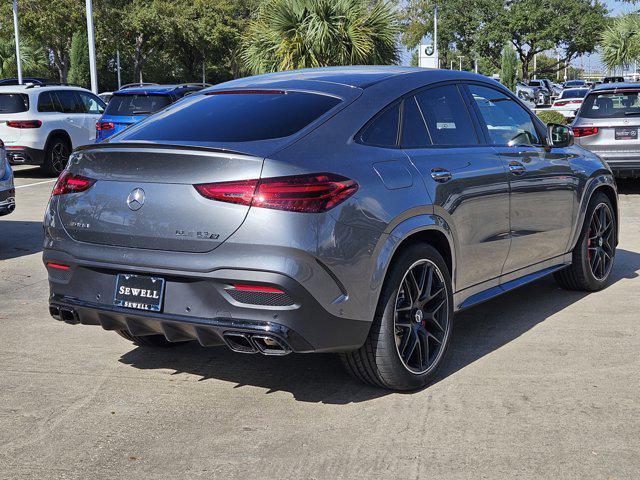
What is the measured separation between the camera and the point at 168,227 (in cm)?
436

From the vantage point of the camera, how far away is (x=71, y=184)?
4.80 meters

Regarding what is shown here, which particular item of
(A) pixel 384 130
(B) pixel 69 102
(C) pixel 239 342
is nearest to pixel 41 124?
(B) pixel 69 102

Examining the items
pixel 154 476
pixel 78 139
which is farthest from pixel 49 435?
pixel 78 139

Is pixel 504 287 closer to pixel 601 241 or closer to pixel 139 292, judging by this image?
pixel 601 241

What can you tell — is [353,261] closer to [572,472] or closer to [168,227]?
[168,227]

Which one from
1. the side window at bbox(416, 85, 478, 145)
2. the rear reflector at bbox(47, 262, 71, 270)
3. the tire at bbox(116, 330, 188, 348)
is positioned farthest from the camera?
the tire at bbox(116, 330, 188, 348)

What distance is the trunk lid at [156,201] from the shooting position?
4.26m

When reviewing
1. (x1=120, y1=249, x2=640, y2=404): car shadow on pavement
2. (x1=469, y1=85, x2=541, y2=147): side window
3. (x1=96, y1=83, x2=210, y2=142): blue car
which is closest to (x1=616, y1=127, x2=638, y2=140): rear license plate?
(x1=120, y1=249, x2=640, y2=404): car shadow on pavement

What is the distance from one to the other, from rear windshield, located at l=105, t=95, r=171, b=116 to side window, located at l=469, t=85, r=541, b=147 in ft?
39.1

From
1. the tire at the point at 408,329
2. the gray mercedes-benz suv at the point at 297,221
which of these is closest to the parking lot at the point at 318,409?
the tire at the point at 408,329

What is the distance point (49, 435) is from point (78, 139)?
15.0m

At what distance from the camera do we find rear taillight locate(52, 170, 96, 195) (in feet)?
15.4

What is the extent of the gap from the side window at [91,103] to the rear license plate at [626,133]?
36.0ft

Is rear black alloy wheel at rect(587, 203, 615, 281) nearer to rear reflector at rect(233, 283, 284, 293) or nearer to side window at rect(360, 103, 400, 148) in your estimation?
side window at rect(360, 103, 400, 148)
